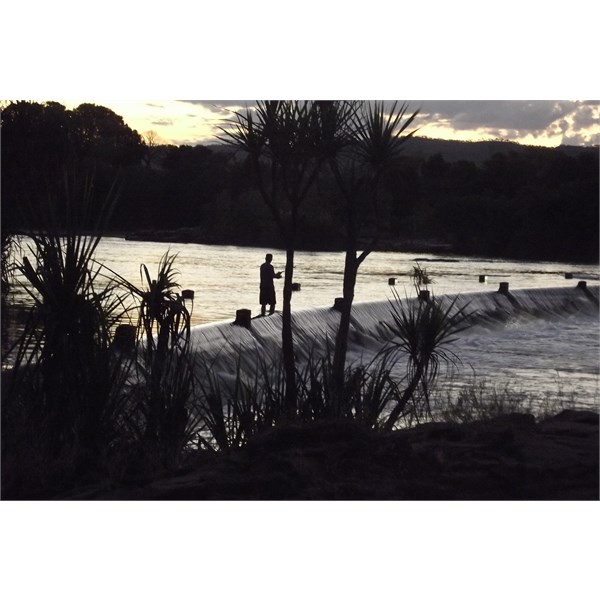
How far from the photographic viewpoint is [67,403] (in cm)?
437

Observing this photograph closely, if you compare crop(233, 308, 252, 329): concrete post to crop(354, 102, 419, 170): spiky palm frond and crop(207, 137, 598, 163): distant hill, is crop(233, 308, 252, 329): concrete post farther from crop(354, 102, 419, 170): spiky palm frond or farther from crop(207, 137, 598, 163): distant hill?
crop(354, 102, 419, 170): spiky palm frond

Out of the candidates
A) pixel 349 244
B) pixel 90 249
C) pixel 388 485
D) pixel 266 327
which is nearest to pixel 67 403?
pixel 90 249

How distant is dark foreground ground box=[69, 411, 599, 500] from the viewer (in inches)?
148

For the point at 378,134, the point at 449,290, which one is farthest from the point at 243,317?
the point at 449,290

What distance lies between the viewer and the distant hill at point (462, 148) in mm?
5748

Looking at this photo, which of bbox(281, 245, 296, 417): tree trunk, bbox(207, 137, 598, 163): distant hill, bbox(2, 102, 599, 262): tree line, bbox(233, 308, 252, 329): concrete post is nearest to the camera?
bbox(281, 245, 296, 417): tree trunk

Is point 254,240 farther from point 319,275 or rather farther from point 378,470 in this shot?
point 378,470

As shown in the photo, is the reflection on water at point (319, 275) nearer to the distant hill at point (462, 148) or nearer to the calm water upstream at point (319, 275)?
the calm water upstream at point (319, 275)

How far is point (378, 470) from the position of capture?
3.89 m

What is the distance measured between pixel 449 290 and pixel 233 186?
982 centimetres

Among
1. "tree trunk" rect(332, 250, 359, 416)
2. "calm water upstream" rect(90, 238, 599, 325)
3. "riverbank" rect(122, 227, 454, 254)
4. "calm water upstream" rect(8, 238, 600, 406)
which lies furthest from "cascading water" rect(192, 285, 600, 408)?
"riverbank" rect(122, 227, 454, 254)

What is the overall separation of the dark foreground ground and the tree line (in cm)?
137
